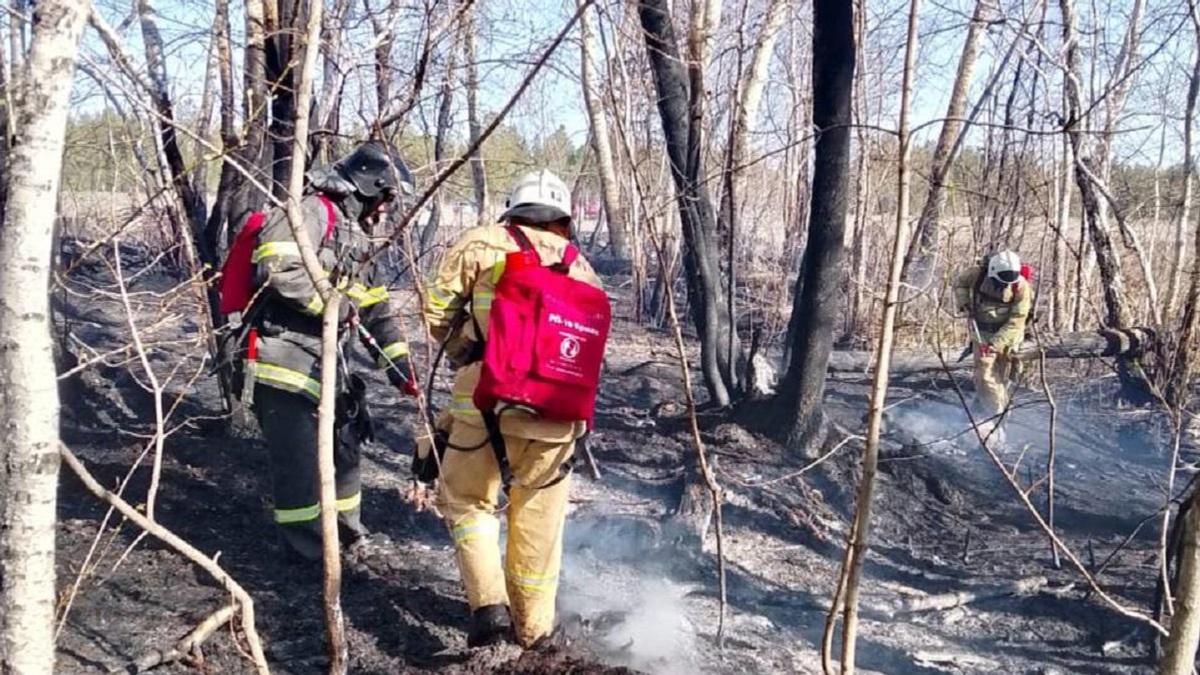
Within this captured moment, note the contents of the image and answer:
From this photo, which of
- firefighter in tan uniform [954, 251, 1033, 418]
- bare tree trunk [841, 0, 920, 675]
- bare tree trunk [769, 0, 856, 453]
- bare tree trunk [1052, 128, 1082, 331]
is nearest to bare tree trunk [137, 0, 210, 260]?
bare tree trunk [769, 0, 856, 453]

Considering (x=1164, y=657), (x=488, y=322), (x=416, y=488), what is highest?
(x=488, y=322)

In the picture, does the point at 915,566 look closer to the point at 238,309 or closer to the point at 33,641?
the point at 238,309

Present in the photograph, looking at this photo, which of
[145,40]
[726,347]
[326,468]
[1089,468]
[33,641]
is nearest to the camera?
[33,641]

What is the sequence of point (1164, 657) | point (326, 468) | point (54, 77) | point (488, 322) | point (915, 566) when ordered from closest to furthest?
point (54, 77), point (1164, 657), point (326, 468), point (488, 322), point (915, 566)

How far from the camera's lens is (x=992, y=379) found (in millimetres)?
9047

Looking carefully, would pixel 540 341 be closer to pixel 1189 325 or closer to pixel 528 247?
pixel 528 247

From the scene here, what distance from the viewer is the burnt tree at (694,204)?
21.5ft

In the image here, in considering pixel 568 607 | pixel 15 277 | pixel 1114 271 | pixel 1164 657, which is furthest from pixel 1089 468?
pixel 15 277

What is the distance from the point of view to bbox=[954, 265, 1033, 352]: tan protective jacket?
8961 millimetres

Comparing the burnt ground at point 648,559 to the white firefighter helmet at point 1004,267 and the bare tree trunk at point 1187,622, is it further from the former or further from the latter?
the bare tree trunk at point 1187,622

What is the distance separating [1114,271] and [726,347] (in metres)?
4.86

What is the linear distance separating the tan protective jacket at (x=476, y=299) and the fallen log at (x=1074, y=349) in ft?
20.2

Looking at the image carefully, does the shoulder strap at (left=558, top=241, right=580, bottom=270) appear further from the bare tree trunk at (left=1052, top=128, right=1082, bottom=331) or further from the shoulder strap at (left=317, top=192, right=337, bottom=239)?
the bare tree trunk at (left=1052, top=128, right=1082, bottom=331)

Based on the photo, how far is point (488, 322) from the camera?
364 cm
